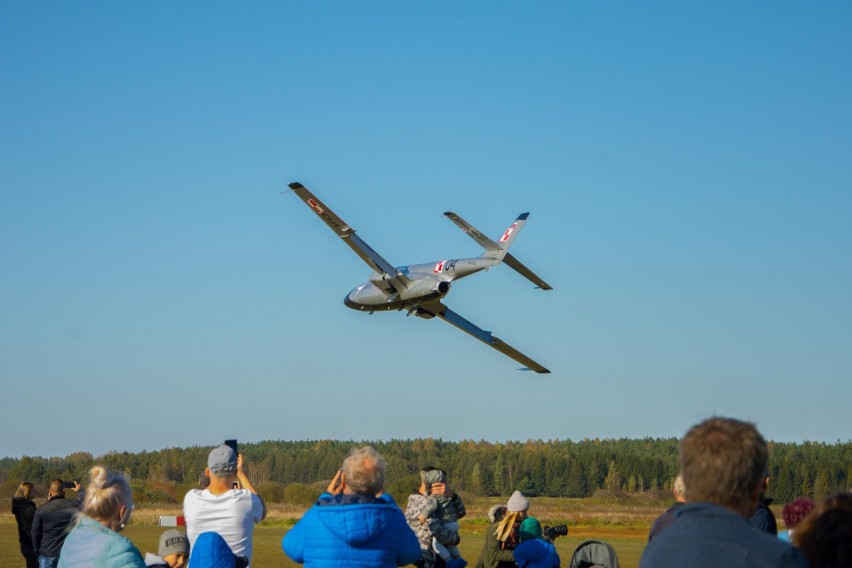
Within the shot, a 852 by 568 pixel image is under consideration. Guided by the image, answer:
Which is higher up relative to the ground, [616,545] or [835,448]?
[835,448]

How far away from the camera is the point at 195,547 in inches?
278

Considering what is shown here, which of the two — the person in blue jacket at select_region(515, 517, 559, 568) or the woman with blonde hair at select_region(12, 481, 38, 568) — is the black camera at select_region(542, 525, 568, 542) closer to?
the person in blue jacket at select_region(515, 517, 559, 568)

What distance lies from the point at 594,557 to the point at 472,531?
3383cm

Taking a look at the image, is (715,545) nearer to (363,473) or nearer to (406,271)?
(363,473)

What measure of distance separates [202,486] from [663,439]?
143m

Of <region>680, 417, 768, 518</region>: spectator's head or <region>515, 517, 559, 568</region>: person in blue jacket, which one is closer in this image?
<region>680, 417, 768, 518</region>: spectator's head

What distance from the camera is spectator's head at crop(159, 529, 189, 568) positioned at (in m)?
7.58

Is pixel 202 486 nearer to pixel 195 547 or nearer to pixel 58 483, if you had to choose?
pixel 195 547

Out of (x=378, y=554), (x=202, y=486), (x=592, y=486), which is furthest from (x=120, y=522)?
(x=592, y=486)

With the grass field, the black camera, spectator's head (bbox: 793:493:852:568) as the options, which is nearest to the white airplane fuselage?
the grass field

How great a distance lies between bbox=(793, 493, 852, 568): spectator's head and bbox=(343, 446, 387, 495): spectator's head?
2.99m

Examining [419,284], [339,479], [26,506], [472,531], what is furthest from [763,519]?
[472,531]

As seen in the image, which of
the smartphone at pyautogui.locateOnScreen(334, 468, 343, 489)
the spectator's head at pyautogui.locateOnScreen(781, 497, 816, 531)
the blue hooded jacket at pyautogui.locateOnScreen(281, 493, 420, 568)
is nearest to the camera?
the spectator's head at pyautogui.locateOnScreen(781, 497, 816, 531)

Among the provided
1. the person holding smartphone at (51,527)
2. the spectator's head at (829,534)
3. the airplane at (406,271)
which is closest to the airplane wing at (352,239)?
the airplane at (406,271)
